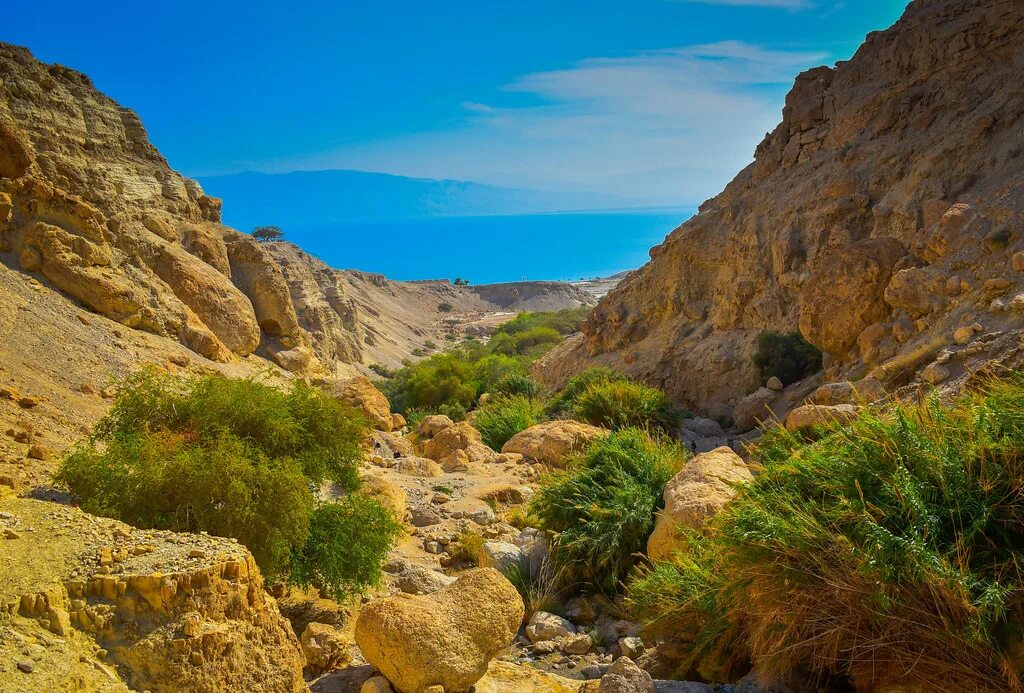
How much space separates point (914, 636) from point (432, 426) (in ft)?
41.3

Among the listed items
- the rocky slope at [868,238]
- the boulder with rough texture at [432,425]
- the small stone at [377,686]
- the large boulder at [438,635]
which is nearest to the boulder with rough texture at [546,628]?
the large boulder at [438,635]

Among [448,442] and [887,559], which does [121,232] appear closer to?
[448,442]

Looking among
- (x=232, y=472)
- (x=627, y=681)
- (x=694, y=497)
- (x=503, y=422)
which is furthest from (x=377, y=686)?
(x=503, y=422)

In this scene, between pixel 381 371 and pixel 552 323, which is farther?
pixel 552 323

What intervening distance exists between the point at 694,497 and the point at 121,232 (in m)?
12.4

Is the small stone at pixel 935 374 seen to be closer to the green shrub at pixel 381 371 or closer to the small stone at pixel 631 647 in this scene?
the small stone at pixel 631 647

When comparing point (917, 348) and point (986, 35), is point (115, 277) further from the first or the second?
point (986, 35)

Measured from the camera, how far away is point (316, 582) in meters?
6.74


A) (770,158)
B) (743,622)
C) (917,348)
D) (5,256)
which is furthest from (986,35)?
(5,256)

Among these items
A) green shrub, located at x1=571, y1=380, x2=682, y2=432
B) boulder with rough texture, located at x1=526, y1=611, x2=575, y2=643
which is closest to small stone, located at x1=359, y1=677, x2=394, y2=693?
boulder with rough texture, located at x1=526, y1=611, x2=575, y2=643

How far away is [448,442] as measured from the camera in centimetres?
1458

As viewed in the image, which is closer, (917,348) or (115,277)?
(917,348)

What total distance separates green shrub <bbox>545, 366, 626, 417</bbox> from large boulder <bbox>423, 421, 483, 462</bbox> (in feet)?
10.8

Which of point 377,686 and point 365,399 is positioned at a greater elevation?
point 365,399
